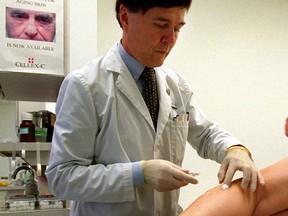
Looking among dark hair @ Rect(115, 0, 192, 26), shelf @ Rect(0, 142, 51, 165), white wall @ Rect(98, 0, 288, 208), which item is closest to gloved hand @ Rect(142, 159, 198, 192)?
dark hair @ Rect(115, 0, 192, 26)

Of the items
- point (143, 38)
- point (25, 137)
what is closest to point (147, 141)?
point (143, 38)

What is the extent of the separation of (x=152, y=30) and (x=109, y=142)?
395 millimetres

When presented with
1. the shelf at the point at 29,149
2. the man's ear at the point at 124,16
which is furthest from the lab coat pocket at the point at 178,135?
the shelf at the point at 29,149

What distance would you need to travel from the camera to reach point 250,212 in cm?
106

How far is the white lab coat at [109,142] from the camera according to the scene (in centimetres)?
110

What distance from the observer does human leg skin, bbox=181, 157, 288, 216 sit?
1008 mm

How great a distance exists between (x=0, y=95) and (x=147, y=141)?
1347 mm

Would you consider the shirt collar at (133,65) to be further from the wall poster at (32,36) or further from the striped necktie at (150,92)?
the wall poster at (32,36)

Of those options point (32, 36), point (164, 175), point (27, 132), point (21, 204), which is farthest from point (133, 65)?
point (21, 204)

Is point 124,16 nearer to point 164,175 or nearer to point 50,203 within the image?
point 164,175

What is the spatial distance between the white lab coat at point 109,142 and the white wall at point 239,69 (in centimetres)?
170

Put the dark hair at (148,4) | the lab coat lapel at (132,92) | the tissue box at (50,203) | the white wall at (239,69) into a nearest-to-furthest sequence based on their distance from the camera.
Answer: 1. the dark hair at (148,4)
2. the lab coat lapel at (132,92)
3. the tissue box at (50,203)
4. the white wall at (239,69)

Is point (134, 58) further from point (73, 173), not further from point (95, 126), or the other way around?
point (73, 173)

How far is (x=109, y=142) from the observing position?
1.19 meters
